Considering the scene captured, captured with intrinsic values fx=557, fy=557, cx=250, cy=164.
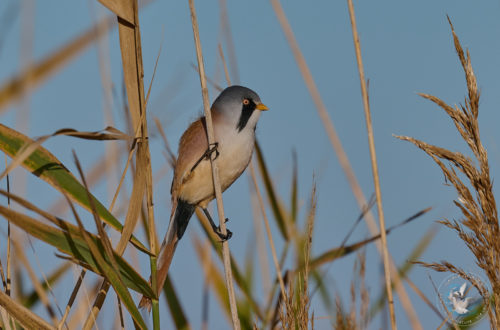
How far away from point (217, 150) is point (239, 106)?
215 millimetres

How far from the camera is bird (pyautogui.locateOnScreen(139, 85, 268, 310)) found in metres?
2.09

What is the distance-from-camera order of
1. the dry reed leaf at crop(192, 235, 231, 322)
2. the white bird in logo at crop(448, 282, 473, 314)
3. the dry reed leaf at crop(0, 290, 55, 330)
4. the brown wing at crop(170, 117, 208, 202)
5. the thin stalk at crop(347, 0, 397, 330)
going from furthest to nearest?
1. the dry reed leaf at crop(192, 235, 231, 322)
2. the brown wing at crop(170, 117, 208, 202)
3. the white bird in logo at crop(448, 282, 473, 314)
4. the thin stalk at crop(347, 0, 397, 330)
5. the dry reed leaf at crop(0, 290, 55, 330)

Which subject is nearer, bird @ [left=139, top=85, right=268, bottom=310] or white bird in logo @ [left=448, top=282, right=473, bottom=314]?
white bird in logo @ [left=448, top=282, right=473, bottom=314]

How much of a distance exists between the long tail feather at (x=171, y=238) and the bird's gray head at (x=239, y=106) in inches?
16.9

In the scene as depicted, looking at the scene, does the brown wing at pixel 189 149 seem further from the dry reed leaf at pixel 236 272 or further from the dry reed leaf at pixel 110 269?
the dry reed leaf at pixel 110 269

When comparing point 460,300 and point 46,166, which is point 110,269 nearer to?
point 46,166

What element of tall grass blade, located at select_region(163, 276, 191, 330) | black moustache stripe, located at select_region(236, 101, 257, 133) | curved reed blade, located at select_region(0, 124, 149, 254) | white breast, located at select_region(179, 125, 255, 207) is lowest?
tall grass blade, located at select_region(163, 276, 191, 330)

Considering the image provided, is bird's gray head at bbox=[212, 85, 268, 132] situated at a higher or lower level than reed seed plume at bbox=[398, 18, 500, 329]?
higher

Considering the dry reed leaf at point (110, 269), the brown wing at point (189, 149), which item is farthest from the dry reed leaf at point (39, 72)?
the dry reed leaf at point (110, 269)

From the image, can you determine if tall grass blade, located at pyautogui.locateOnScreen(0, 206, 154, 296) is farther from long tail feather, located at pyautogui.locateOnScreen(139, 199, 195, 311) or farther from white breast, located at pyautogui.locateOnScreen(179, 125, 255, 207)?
white breast, located at pyautogui.locateOnScreen(179, 125, 255, 207)

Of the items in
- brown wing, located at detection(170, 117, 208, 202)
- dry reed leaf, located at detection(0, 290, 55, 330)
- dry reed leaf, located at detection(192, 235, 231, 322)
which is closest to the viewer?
dry reed leaf, located at detection(0, 290, 55, 330)

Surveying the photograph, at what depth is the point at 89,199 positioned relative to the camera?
4.08ft

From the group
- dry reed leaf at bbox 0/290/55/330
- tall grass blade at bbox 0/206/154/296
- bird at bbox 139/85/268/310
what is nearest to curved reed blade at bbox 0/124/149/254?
tall grass blade at bbox 0/206/154/296

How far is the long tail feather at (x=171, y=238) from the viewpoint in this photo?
186cm
